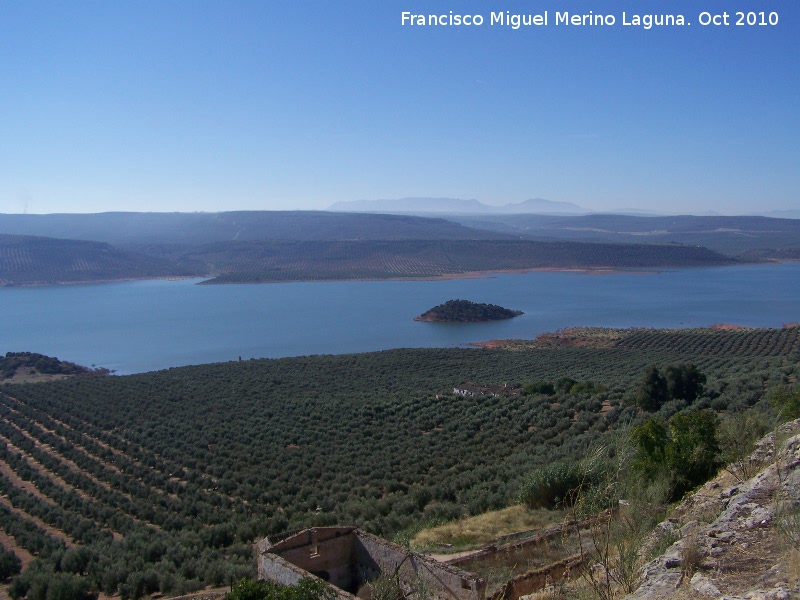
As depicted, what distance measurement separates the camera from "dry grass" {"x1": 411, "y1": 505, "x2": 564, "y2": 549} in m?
9.61

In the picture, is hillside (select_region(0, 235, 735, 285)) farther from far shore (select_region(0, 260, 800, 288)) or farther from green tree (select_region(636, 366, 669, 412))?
green tree (select_region(636, 366, 669, 412))

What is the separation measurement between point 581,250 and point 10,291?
297ft

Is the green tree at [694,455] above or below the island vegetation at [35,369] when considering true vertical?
above

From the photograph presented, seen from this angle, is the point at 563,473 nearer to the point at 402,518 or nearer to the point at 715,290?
the point at 402,518

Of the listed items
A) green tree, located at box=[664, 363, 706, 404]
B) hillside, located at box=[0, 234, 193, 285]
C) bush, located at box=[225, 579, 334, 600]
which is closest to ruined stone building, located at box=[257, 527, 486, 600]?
bush, located at box=[225, 579, 334, 600]

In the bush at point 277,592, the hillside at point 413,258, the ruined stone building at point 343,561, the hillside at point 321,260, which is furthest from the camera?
the hillside at point 413,258

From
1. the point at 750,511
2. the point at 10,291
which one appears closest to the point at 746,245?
the point at 10,291

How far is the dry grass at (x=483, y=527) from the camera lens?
961 cm

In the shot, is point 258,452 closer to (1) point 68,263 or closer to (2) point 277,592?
(2) point 277,592

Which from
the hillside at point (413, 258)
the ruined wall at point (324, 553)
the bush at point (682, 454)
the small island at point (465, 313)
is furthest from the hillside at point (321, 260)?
the ruined wall at point (324, 553)

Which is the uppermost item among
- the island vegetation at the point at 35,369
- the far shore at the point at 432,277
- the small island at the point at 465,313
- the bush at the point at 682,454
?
the bush at the point at 682,454

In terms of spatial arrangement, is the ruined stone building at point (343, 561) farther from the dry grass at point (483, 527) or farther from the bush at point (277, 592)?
the dry grass at point (483, 527)

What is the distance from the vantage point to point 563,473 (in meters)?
11.3

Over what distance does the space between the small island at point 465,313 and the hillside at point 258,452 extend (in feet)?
93.3
